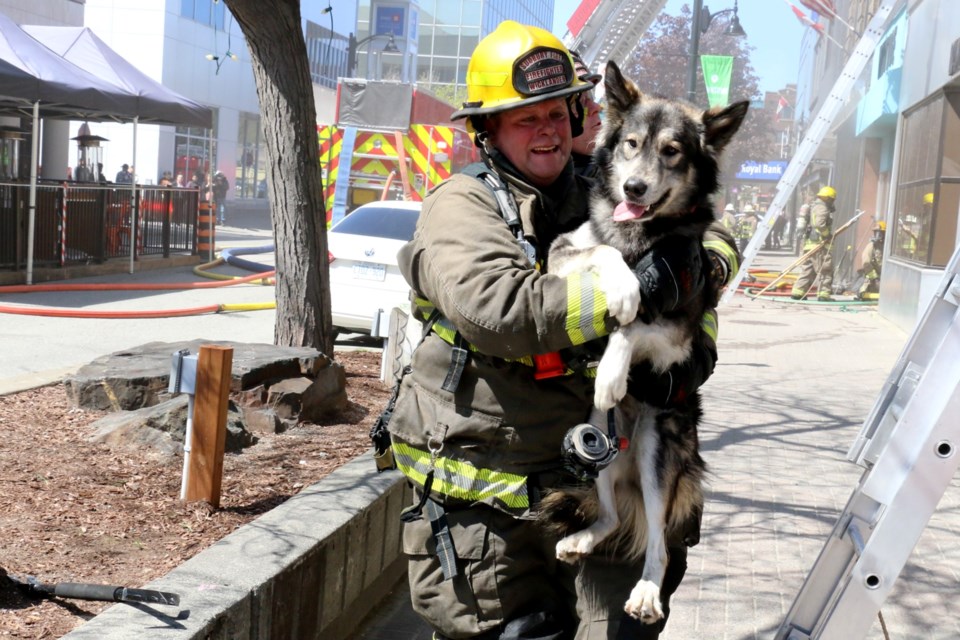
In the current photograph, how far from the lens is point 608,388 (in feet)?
8.87

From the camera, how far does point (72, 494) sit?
5.15 metres

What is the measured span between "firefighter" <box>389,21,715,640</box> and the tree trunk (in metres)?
4.93

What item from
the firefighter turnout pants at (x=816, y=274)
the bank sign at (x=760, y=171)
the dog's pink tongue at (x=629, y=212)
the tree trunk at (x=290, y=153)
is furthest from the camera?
the bank sign at (x=760, y=171)

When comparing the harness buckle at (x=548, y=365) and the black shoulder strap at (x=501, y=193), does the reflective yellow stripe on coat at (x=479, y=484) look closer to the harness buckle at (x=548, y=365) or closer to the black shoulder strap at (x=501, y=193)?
the harness buckle at (x=548, y=365)

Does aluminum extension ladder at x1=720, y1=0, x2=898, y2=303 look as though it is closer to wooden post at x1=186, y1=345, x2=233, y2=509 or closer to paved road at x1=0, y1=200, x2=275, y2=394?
paved road at x1=0, y1=200, x2=275, y2=394

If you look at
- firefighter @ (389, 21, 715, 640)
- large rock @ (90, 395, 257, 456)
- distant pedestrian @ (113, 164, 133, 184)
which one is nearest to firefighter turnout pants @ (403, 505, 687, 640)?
firefighter @ (389, 21, 715, 640)

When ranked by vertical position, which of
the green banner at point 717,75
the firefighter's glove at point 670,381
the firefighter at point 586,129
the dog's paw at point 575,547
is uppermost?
the green banner at point 717,75

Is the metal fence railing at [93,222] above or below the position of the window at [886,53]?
below

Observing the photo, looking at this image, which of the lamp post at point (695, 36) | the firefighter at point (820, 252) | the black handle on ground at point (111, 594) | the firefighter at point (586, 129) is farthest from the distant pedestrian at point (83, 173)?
the firefighter at point (586, 129)

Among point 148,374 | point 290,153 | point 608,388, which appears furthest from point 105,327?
point 608,388

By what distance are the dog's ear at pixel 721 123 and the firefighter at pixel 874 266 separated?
21.9m

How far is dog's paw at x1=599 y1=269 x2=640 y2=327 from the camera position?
2.59 meters

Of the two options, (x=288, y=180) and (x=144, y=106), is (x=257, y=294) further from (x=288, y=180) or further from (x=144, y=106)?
(x=288, y=180)

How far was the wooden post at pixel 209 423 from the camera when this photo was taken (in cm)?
501
